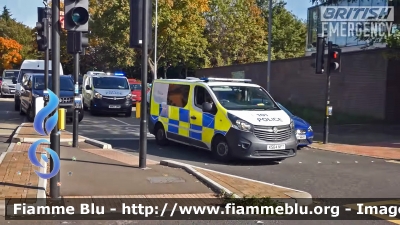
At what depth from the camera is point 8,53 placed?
228 ft

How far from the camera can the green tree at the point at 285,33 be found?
54000 mm

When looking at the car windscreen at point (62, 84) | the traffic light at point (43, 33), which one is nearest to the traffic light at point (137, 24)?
the traffic light at point (43, 33)

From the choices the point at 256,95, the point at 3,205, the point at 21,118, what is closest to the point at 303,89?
the point at 21,118

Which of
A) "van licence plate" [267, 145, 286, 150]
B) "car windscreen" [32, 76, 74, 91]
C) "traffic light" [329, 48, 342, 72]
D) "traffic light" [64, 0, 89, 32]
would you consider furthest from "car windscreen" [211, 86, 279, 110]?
"car windscreen" [32, 76, 74, 91]

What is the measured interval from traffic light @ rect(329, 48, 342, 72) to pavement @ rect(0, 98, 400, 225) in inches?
113

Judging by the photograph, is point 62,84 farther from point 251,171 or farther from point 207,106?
point 251,171

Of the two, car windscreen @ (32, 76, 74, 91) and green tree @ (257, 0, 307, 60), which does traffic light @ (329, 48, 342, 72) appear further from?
green tree @ (257, 0, 307, 60)

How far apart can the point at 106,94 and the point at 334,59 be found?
11414 mm

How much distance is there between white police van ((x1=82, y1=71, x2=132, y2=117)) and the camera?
24.5 meters

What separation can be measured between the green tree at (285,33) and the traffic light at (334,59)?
3523cm

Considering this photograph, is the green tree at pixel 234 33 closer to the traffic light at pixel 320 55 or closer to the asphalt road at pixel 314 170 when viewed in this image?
the traffic light at pixel 320 55

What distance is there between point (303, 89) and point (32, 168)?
22.2m

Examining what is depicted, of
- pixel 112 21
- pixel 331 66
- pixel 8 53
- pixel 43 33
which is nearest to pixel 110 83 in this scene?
pixel 112 21

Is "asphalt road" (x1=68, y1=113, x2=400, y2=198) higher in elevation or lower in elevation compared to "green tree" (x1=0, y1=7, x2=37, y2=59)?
lower
